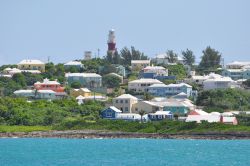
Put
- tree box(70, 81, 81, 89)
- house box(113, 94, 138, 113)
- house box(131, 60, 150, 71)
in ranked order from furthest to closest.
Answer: house box(131, 60, 150, 71) → tree box(70, 81, 81, 89) → house box(113, 94, 138, 113)

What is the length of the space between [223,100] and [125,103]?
8.16m

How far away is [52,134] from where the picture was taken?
7088 cm

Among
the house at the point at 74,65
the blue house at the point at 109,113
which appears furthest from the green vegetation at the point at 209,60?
Result: the blue house at the point at 109,113

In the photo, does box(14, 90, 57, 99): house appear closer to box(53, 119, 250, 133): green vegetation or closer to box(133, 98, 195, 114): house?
box(133, 98, 195, 114): house

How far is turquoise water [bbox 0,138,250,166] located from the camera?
162 ft

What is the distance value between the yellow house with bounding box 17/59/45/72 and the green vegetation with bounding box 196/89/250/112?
78.2ft

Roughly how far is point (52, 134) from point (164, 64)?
4222cm

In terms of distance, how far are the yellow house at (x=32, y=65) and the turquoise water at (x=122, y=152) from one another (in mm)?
34596

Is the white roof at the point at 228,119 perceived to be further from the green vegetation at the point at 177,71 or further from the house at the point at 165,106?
the green vegetation at the point at 177,71

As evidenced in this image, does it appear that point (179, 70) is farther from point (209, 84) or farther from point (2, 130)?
point (2, 130)

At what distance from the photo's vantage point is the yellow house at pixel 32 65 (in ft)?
Result: 348

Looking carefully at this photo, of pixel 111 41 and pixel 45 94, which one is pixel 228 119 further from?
pixel 111 41

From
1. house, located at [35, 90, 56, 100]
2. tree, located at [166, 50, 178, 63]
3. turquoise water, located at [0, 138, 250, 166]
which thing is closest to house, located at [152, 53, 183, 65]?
tree, located at [166, 50, 178, 63]

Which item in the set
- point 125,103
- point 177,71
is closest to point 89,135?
point 125,103
